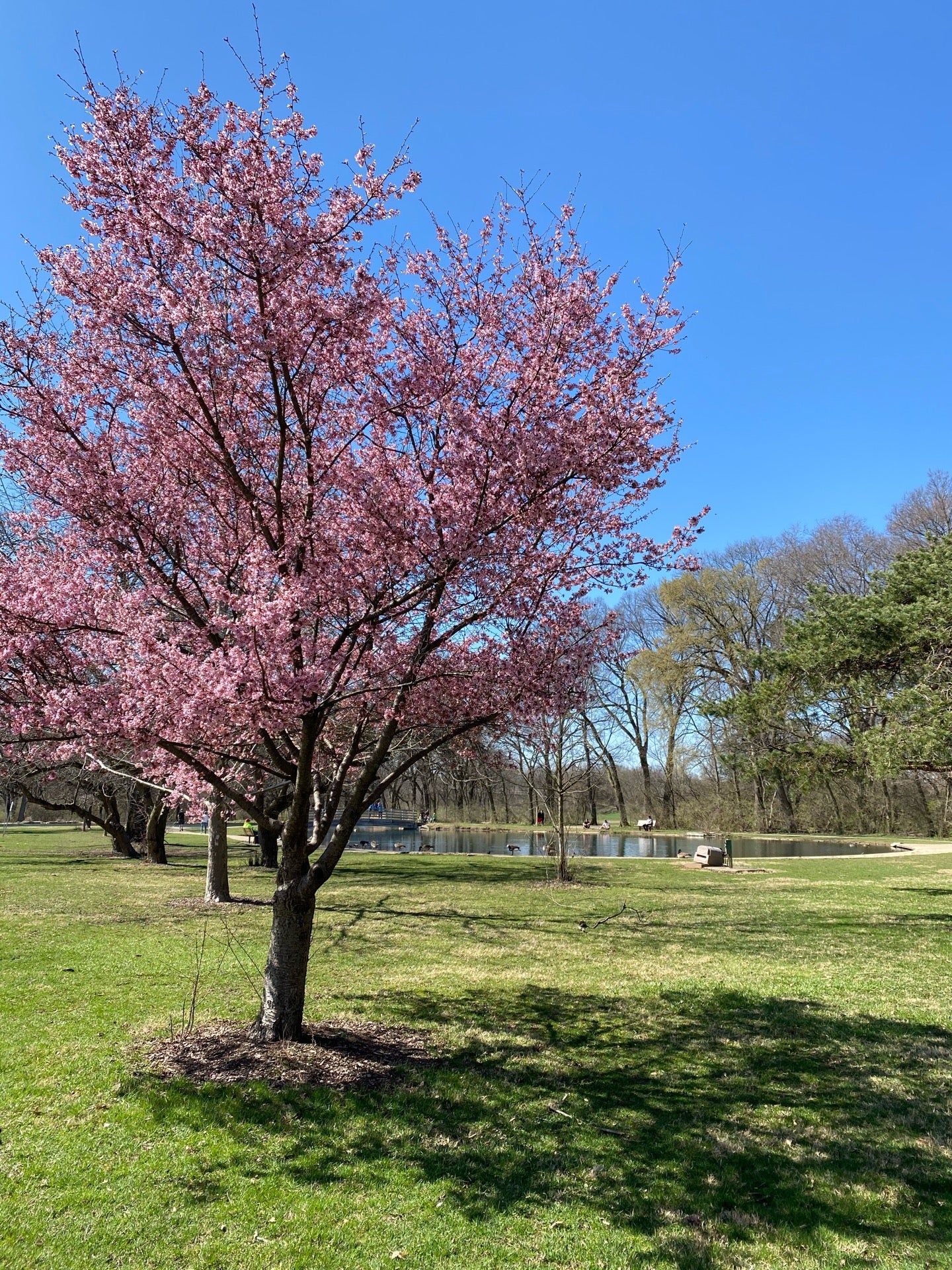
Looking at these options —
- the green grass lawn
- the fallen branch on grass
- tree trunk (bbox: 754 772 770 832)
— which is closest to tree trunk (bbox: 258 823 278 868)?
the green grass lawn

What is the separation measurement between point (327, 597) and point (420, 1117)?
329cm

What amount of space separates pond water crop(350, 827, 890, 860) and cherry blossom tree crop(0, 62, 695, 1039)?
2212 centimetres

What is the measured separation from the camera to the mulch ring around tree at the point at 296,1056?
5.13m

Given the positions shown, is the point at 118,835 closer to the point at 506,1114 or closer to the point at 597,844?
the point at 597,844

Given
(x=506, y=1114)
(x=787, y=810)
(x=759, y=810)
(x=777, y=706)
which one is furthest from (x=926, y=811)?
(x=506, y=1114)

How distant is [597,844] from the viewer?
3206 centimetres

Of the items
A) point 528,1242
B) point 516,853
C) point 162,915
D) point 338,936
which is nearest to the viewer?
point 528,1242

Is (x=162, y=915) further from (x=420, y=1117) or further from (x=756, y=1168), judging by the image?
(x=756, y=1168)

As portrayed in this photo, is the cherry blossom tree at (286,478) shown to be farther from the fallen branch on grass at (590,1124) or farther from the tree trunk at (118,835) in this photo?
the tree trunk at (118,835)

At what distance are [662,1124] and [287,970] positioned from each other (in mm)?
2791

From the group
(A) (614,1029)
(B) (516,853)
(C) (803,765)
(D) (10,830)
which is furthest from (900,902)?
(D) (10,830)

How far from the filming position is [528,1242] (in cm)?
342

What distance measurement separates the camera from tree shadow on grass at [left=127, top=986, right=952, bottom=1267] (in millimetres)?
3727

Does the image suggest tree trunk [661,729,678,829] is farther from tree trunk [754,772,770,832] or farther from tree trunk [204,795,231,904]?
tree trunk [204,795,231,904]
